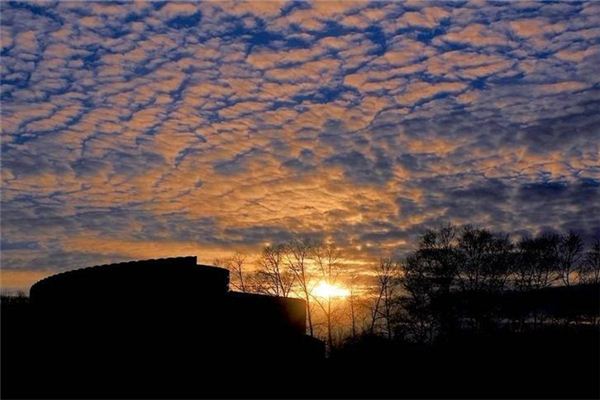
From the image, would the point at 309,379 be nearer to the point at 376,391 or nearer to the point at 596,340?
the point at 376,391

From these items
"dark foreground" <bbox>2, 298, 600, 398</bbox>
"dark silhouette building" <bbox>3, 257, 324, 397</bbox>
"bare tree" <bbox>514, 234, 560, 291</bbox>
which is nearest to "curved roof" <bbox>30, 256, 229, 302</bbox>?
"dark silhouette building" <bbox>3, 257, 324, 397</bbox>

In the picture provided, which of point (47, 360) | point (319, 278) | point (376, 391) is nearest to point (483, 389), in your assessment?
point (376, 391)

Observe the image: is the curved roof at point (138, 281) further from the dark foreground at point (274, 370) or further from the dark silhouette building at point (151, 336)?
the dark foreground at point (274, 370)

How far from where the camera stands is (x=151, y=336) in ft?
101

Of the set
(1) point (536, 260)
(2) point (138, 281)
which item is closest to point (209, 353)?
(2) point (138, 281)

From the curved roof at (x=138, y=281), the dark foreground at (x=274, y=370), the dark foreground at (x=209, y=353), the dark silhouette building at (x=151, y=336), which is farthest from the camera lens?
the curved roof at (x=138, y=281)

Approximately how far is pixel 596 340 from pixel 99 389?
78.2 ft

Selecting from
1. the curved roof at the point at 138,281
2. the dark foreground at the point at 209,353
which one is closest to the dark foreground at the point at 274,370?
the dark foreground at the point at 209,353

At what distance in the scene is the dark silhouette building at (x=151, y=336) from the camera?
26594 millimetres

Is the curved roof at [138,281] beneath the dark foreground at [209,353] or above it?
above

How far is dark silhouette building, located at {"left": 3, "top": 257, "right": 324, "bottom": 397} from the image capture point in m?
26.6

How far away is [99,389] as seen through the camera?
85.4 ft

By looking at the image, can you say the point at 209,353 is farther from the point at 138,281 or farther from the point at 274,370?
the point at 138,281

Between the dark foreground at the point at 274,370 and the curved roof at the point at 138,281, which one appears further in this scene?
the curved roof at the point at 138,281
